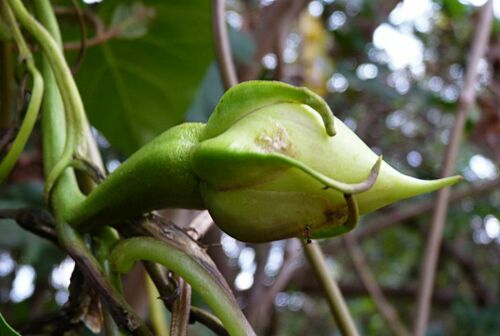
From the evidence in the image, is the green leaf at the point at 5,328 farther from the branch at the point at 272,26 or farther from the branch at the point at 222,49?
the branch at the point at 272,26

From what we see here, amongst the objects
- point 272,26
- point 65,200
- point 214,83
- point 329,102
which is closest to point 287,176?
point 65,200

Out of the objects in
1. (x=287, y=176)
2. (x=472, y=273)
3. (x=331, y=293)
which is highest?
(x=287, y=176)

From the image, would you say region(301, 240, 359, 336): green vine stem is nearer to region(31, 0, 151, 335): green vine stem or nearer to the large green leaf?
region(31, 0, 151, 335): green vine stem

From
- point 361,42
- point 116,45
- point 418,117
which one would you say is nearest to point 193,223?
point 116,45

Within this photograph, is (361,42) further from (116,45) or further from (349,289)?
(116,45)

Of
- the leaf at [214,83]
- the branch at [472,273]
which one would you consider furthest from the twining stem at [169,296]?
the branch at [472,273]

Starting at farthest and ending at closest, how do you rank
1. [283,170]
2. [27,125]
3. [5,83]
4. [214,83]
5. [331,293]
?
[214,83]
[5,83]
[331,293]
[27,125]
[283,170]

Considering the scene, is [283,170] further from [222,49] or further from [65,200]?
[222,49]
